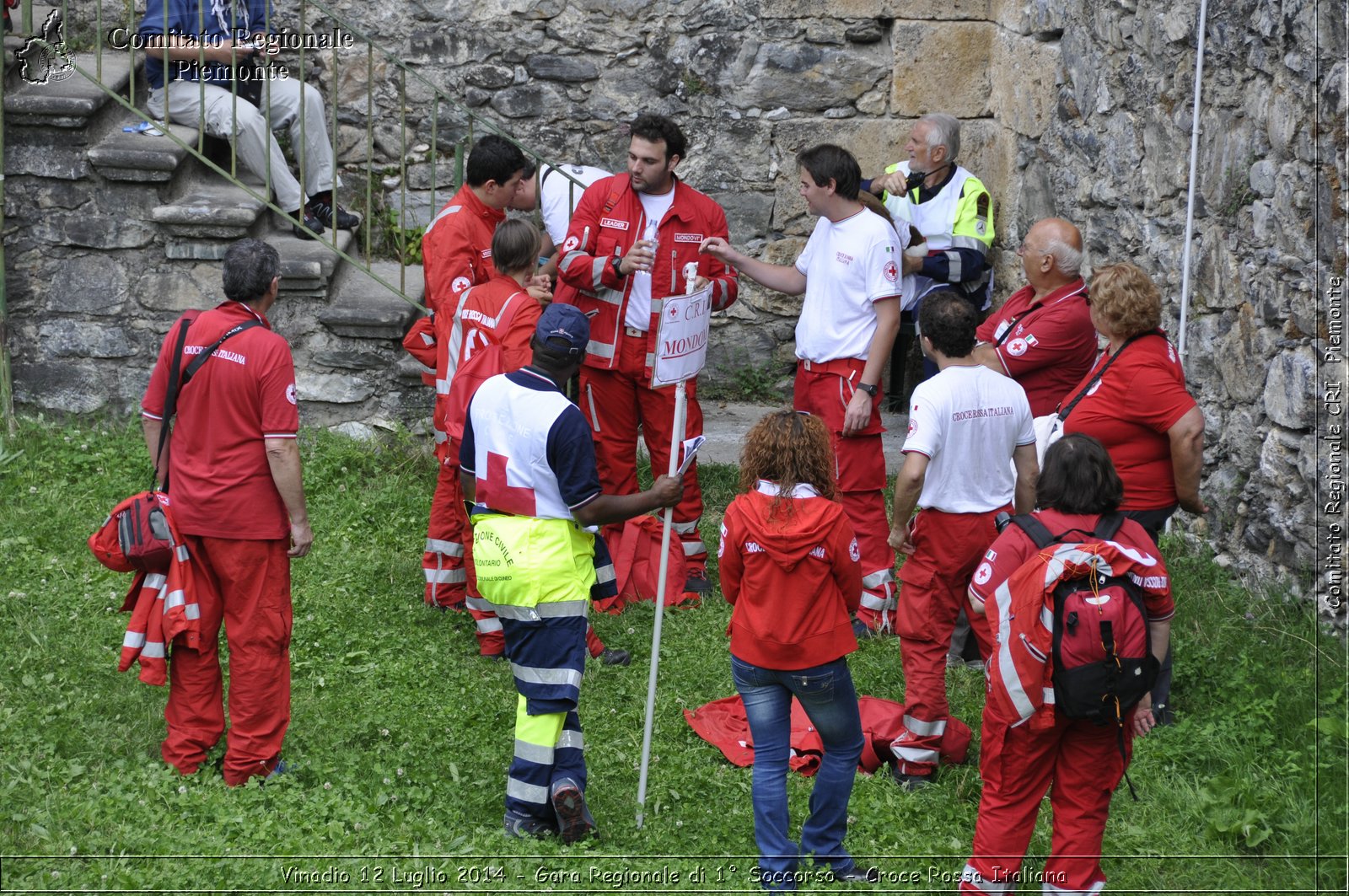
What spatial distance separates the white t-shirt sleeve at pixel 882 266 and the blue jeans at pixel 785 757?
2197 mm

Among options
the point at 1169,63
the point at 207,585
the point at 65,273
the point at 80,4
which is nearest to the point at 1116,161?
the point at 1169,63

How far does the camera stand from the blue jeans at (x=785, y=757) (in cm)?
369

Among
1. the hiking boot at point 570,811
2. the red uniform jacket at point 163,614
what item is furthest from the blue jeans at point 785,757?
the red uniform jacket at point 163,614

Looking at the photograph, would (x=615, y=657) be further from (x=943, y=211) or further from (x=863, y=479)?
(x=943, y=211)

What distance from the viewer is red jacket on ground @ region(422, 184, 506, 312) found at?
18.1 feet

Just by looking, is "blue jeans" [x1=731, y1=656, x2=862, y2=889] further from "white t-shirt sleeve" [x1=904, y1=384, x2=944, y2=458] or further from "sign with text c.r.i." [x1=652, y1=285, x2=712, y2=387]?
"sign with text c.r.i." [x1=652, y1=285, x2=712, y2=387]

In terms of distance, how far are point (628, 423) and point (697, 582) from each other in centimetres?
80

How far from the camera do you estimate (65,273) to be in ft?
22.3

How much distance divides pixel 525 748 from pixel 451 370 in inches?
77.1

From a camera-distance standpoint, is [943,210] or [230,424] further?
[943,210]

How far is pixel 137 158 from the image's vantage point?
6.54 metres

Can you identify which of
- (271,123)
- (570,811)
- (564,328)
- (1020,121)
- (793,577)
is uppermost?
(1020,121)

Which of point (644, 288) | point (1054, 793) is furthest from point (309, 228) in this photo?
point (1054, 793)

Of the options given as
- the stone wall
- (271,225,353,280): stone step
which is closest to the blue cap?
the stone wall
